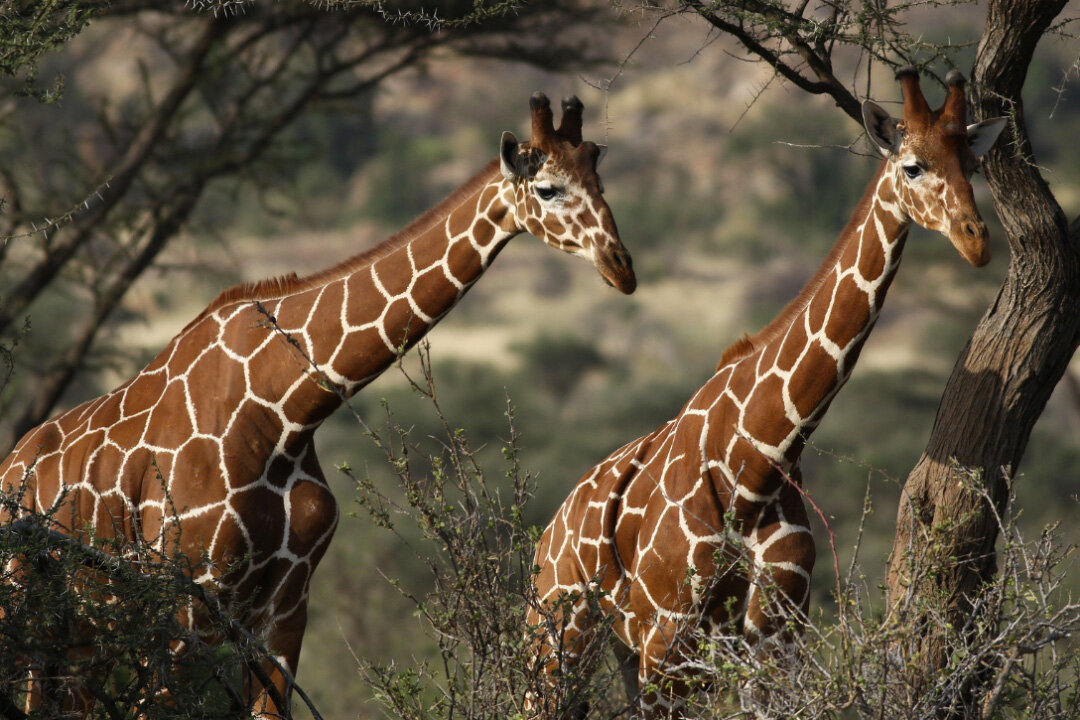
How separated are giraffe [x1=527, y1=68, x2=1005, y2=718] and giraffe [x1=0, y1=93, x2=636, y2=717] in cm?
68

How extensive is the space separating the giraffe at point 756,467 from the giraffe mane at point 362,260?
126 centimetres

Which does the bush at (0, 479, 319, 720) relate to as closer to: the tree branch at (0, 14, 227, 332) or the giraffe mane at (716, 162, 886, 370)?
the giraffe mane at (716, 162, 886, 370)

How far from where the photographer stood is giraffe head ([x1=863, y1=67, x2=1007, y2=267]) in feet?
13.3

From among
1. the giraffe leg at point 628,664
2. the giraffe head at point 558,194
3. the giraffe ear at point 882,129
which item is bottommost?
the giraffe leg at point 628,664

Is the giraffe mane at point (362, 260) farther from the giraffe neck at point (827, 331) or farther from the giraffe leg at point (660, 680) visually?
the giraffe leg at point (660, 680)

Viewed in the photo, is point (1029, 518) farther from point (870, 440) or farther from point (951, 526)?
point (951, 526)

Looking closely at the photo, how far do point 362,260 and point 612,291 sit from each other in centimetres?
2796

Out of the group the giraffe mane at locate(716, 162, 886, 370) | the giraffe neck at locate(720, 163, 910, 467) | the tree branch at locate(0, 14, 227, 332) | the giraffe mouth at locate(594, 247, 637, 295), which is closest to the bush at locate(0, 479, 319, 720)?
the giraffe mouth at locate(594, 247, 637, 295)

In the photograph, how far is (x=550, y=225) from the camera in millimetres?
4648


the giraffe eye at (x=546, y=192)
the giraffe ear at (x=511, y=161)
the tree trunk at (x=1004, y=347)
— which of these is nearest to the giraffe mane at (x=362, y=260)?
the giraffe ear at (x=511, y=161)

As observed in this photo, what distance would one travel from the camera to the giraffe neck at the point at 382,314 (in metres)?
4.75

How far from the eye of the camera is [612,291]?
32.8 m

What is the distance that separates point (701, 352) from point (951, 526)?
28.0 metres

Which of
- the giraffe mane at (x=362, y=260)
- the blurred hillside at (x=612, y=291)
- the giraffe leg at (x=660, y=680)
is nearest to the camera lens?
the giraffe leg at (x=660, y=680)
